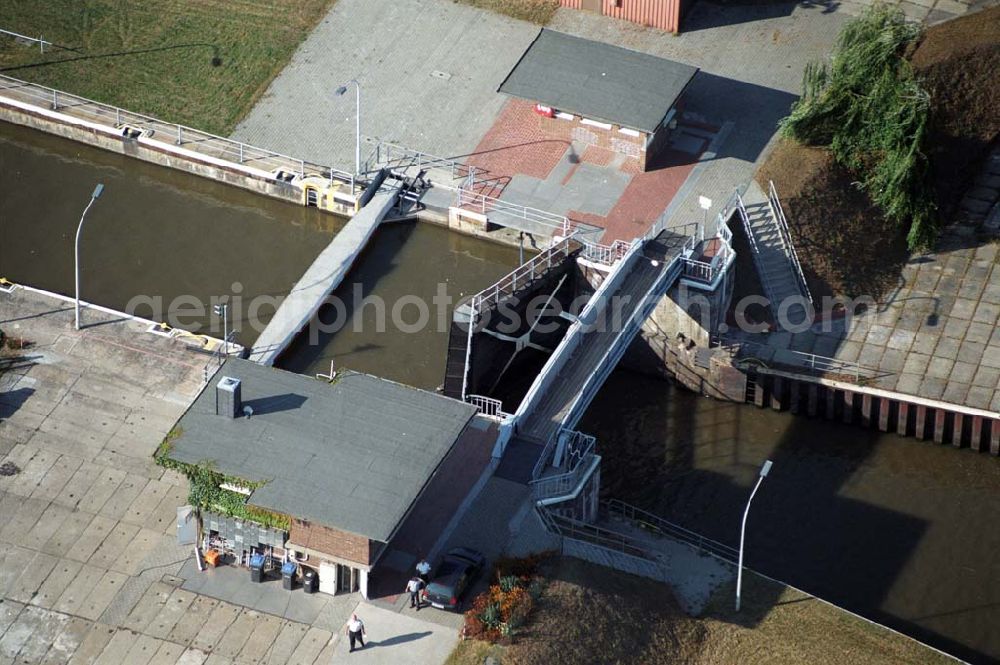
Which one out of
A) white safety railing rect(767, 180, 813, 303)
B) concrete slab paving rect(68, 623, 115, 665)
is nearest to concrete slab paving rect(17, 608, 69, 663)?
concrete slab paving rect(68, 623, 115, 665)

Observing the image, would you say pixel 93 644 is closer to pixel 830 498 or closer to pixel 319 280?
pixel 319 280

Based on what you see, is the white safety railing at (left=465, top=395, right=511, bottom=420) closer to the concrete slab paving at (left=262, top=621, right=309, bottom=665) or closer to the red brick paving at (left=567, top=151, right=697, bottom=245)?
the red brick paving at (left=567, top=151, right=697, bottom=245)

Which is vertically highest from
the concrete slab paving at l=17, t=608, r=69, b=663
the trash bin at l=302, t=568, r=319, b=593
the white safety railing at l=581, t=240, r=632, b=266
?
the white safety railing at l=581, t=240, r=632, b=266

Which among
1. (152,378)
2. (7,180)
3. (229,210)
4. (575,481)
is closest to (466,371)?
(575,481)

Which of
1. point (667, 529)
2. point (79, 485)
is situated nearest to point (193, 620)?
point (79, 485)

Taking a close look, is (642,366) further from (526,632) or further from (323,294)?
(526,632)
